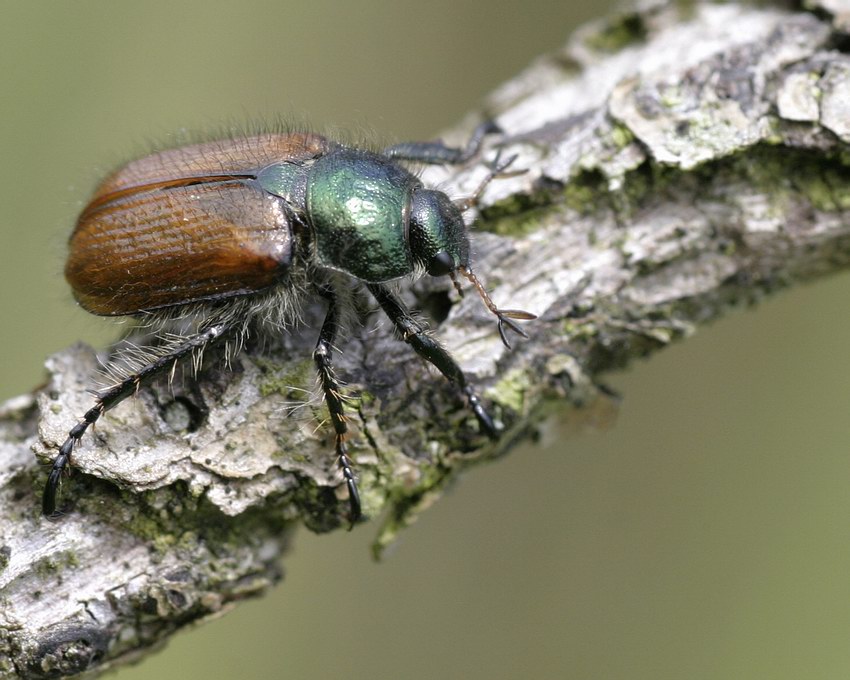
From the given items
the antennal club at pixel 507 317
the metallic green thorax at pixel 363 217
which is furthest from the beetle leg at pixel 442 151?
the antennal club at pixel 507 317

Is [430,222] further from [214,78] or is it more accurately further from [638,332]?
[214,78]

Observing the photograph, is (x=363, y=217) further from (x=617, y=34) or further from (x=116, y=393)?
(x=617, y=34)

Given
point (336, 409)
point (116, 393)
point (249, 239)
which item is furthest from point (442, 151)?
point (116, 393)

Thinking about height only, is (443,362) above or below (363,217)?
below

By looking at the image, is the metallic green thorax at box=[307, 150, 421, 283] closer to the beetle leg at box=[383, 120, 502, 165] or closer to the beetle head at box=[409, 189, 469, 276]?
the beetle head at box=[409, 189, 469, 276]

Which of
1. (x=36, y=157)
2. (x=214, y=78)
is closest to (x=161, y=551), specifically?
(x=36, y=157)

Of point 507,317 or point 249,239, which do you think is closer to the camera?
point 507,317
